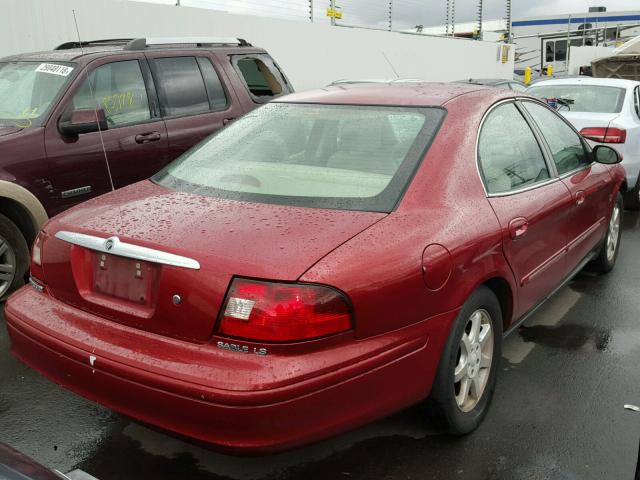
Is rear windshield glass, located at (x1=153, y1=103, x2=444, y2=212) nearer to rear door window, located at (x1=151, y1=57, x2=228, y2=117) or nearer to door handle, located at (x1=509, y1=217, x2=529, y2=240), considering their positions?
door handle, located at (x1=509, y1=217, x2=529, y2=240)

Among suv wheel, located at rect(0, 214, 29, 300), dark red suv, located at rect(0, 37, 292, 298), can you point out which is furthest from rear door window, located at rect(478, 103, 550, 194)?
suv wheel, located at rect(0, 214, 29, 300)

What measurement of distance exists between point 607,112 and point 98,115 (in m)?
6.04

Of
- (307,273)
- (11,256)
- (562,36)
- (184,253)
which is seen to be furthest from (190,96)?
(562,36)

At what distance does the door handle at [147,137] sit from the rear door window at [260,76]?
4.20ft

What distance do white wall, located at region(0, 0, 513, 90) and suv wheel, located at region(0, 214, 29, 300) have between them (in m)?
5.77

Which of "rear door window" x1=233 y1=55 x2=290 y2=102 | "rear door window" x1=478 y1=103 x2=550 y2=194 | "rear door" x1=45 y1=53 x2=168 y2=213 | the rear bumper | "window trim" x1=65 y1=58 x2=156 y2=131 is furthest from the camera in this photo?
"rear door window" x1=233 y1=55 x2=290 y2=102

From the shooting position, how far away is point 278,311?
217 centimetres

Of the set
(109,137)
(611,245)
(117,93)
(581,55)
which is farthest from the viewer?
(581,55)

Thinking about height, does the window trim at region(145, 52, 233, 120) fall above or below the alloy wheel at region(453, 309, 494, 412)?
above

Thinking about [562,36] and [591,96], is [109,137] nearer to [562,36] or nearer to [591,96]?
[591,96]

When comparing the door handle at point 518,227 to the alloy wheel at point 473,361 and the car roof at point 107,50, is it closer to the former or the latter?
the alloy wheel at point 473,361

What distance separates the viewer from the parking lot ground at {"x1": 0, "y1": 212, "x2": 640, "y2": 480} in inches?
109

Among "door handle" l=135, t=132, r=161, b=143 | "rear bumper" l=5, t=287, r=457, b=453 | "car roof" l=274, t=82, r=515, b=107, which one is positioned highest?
"car roof" l=274, t=82, r=515, b=107

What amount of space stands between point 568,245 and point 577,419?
1.19 m
